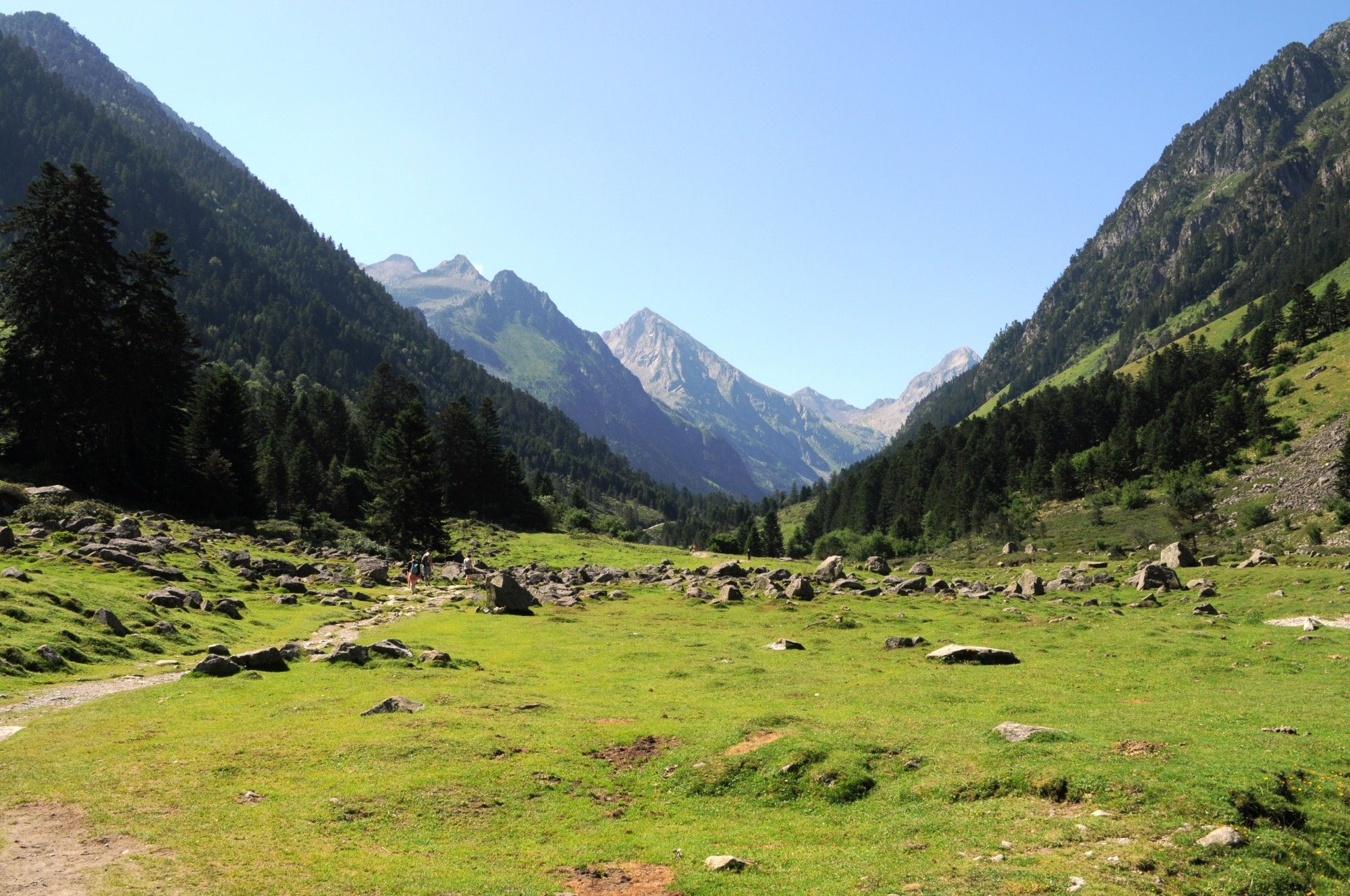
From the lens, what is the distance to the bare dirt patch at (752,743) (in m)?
15.6

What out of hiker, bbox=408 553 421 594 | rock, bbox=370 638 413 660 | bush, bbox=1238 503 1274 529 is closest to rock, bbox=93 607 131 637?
rock, bbox=370 638 413 660

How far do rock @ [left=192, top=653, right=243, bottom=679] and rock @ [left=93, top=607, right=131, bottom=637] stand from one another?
541cm

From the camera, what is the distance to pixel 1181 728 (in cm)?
1576

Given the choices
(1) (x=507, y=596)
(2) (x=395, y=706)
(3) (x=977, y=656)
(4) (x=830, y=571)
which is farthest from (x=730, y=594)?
(2) (x=395, y=706)

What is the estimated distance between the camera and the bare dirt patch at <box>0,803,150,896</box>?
9.06 m

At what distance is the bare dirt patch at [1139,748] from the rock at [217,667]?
2477cm

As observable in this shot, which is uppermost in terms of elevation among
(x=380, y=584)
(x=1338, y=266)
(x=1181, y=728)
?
(x=1338, y=266)

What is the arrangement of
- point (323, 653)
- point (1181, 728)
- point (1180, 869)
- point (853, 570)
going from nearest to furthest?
point (1180, 869) < point (1181, 728) < point (323, 653) < point (853, 570)

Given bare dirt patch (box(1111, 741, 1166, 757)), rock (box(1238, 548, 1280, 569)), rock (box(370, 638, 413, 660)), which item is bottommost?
rock (box(370, 638, 413, 660))

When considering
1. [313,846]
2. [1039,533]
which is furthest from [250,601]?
[1039,533]

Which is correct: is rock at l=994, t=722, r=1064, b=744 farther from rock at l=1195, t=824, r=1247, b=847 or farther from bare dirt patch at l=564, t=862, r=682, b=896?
bare dirt patch at l=564, t=862, r=682, b=896

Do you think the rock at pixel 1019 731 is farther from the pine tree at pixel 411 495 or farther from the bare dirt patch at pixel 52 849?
the pine tree at pixel 411 495

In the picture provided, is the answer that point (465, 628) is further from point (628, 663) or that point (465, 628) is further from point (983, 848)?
point (983, 848)

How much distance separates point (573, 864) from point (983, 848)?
20.9 ft
